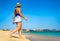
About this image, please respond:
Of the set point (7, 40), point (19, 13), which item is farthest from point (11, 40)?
point (19, 13)

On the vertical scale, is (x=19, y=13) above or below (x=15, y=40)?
above

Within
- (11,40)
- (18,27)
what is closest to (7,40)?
(11,40)

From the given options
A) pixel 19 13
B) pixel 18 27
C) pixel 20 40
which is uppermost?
pixel 19 13

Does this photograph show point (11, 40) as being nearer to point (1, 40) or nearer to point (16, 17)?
point (1, 40)

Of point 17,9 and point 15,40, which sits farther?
point 17,9

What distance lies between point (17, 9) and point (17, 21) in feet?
0.77

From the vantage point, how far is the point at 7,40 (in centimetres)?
353

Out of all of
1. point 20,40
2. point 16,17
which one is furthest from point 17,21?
point 20,40

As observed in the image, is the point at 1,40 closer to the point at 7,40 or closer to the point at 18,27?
the point at 7,40

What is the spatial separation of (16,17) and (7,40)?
1.71 feet

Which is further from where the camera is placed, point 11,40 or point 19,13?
point 19,13

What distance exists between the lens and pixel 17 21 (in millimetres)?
3789

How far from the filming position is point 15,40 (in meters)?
3.61

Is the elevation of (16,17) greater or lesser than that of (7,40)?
greater
